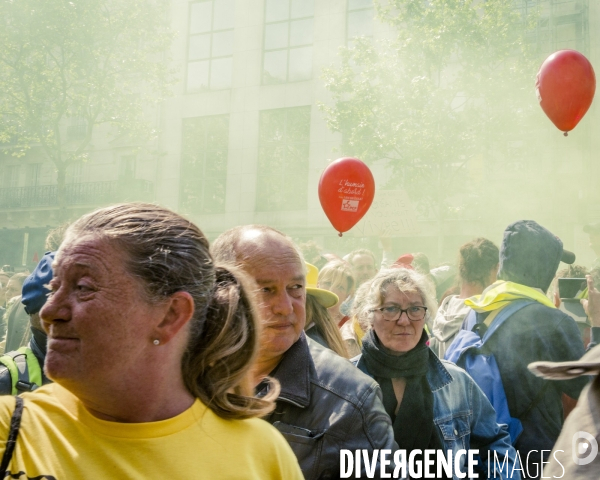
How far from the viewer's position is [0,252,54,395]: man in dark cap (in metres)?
2.21

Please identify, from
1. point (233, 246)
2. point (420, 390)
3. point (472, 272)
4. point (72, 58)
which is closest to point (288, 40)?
point (72, 58)

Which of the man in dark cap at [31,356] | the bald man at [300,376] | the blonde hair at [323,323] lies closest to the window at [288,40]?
the blonde hair at [323,323]

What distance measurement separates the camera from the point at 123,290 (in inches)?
51.2

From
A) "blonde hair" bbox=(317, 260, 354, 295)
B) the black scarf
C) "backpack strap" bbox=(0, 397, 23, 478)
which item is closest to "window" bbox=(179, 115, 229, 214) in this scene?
"blonde hair" bbox=(317, 260, 354, 295)

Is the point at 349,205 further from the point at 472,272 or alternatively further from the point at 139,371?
the point at 139,371

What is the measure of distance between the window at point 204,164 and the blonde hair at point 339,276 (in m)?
18.3

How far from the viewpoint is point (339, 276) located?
15.0 feet

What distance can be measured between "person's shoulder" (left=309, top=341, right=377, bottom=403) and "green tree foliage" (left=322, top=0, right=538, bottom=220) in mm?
13698

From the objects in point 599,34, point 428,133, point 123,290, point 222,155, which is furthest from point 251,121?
point 123,290

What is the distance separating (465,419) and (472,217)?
15507 millimetres

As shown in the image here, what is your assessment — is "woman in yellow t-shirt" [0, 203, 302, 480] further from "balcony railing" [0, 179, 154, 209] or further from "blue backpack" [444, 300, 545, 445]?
"balcony railing" [0, 179, 154, 209]

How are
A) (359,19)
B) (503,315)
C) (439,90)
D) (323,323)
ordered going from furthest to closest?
(359,19), (439,90), (503,315), (323,323)

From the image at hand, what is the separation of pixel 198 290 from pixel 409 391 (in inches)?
54.2

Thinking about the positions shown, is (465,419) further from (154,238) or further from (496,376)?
(154,238)
